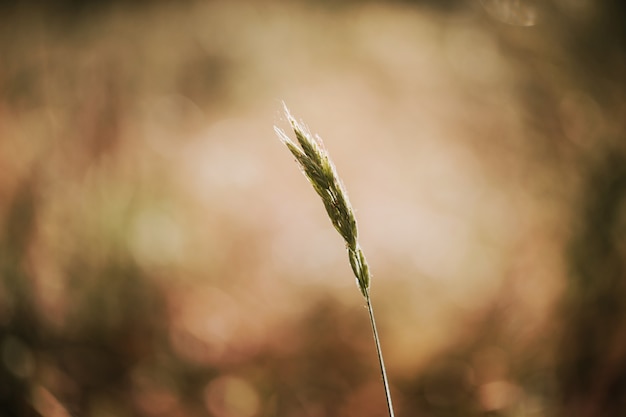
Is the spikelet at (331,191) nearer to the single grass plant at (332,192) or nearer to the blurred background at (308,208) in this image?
the single grass plant at (332,192)

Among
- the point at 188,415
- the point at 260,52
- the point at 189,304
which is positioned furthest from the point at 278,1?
the point at 188,415

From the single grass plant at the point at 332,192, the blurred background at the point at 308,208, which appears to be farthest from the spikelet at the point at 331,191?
the blurred background at the point at 308,208

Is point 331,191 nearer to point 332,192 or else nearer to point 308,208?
point 332,192

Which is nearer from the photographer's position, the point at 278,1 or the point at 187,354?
the point at 187,354

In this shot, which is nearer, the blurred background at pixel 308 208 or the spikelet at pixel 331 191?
the spikelet at pixel 331 191

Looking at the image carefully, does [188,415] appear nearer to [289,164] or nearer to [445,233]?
[289,164]

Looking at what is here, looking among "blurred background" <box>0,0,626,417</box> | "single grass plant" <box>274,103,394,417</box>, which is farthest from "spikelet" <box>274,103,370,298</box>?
"blurred background" <box>0,0,626,417</box>

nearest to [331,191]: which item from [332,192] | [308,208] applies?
[332,192]
